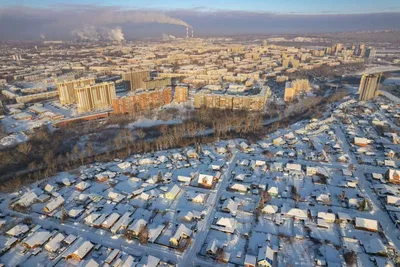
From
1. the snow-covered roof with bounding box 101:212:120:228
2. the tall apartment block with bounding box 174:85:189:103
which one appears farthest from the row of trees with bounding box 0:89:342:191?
the snow-covered roof with bounding box 101:212:120:228

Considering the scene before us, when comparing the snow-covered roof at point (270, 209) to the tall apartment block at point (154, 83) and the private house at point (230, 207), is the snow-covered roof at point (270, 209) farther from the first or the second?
the tall apartment block at point (154, 83)

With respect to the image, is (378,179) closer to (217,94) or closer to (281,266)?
(281,266)

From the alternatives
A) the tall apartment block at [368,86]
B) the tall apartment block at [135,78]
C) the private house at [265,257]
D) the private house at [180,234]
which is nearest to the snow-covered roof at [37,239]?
the private house at [180,234]

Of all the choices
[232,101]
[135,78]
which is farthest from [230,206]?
[135,78]

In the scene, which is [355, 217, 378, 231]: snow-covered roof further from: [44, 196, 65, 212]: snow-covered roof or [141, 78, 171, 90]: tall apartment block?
[141, 78, 171, 90]: tall apartment block

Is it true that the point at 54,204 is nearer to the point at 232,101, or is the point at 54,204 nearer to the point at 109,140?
the point at 109,140

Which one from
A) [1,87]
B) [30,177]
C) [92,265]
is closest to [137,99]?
[30,177]
